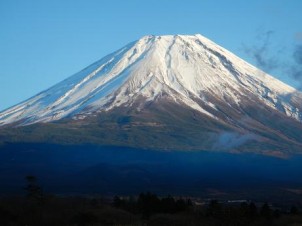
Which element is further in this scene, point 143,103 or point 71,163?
point 143,103

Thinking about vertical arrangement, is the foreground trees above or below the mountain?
below

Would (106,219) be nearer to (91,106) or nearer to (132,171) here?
(132,171)

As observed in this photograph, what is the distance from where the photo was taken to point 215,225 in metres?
39.9

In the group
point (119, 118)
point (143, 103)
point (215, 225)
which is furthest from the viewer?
point (143, 103)

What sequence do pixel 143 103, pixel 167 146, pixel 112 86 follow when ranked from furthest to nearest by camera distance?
1. pixel 112 86
2. pixel 143 103
3. pixel 167 146

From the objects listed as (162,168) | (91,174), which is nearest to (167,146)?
(162,168)

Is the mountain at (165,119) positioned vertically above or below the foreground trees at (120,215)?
above

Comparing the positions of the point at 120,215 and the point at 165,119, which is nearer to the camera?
the point at 120,215

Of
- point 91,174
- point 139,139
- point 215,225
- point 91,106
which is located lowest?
point 215,225

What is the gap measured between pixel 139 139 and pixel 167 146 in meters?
6.48

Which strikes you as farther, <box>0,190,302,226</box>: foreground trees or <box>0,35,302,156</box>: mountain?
<box>0,35,302,156</box>: mountain

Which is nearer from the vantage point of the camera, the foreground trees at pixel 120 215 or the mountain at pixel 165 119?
the foreground trees at pixel 120 215

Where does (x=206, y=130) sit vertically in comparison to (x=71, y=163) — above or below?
above

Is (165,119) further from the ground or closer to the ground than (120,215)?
further from the ground
